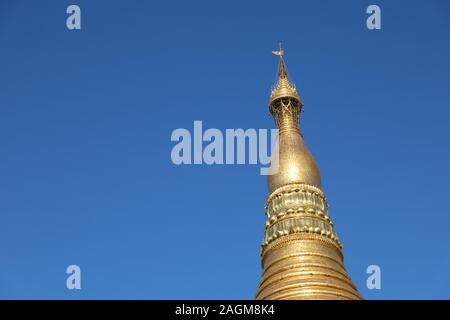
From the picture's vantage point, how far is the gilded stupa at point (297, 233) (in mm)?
24031

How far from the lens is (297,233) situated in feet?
85.6

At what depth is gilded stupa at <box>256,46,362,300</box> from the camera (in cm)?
2403

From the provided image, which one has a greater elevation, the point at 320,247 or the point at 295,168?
the point at 295,168

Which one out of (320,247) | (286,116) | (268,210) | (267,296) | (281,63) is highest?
(281,63)
